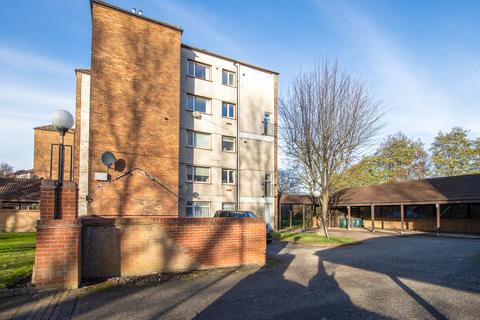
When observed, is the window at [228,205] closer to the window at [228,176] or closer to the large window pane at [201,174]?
the window at [228,176]

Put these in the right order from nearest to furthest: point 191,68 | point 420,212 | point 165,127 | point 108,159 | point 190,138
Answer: point 108,159, point 165,127, point 190,138, point 191,68, point 420,212

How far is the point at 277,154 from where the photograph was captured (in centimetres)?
2533

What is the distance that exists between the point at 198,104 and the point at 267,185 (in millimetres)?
7874

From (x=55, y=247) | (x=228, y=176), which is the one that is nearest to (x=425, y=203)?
(x=228, y=176)

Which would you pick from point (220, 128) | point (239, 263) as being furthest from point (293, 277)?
point (220, 128)

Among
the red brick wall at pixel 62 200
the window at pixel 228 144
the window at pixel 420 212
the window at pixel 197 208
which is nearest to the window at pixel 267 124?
the window at pixel 228 144

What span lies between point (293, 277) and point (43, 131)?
138 feet

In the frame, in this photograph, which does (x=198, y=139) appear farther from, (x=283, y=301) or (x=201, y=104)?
(x=283, y=301)

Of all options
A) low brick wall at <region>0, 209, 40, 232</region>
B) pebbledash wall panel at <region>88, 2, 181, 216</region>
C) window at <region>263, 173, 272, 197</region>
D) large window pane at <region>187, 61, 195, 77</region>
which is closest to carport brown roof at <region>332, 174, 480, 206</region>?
window at <region>263, 173, 272, 197</region>

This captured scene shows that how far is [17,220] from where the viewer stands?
2591 cm

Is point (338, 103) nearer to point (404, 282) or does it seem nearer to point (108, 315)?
point (404, 282)

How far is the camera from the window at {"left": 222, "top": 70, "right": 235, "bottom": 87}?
23672mm

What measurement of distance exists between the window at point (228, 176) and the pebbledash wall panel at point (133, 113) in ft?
16.4

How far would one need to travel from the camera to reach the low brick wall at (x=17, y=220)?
25531 mm
